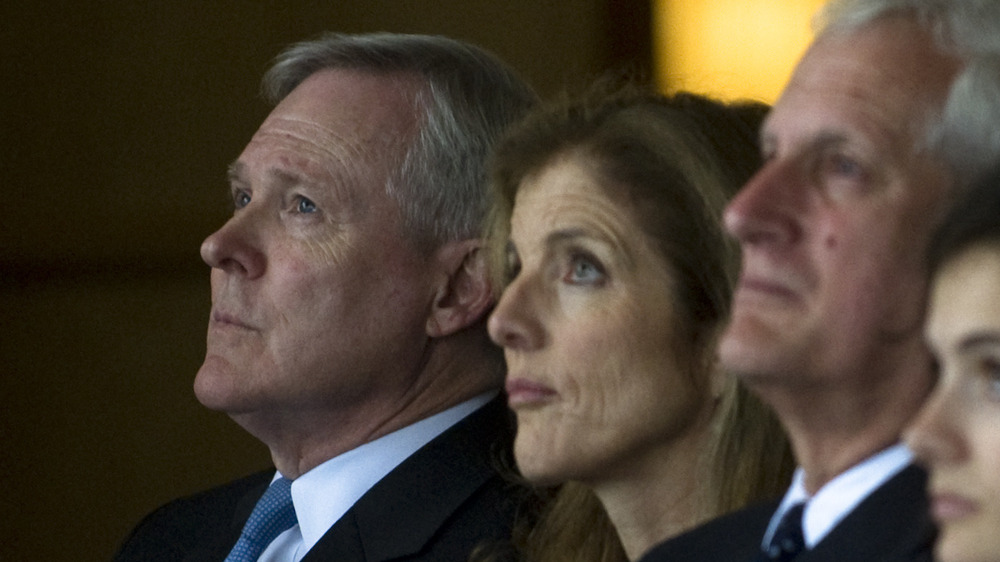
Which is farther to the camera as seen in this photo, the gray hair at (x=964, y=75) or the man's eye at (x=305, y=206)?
the man's eye at (x=305, y=206)

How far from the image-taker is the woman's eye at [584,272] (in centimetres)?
198

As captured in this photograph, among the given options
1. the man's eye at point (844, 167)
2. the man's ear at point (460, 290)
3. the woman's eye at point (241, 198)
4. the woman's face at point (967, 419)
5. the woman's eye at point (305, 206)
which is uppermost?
the man's eye at point (844, 167)

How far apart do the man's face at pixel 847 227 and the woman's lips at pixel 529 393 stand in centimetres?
48

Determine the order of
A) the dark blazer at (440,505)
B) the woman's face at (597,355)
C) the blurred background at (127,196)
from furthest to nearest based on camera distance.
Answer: the blurred background at (127,196) → the dark blazer at (440,505) → the woman's face at (597,355)

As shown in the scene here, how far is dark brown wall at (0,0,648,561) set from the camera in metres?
4.10

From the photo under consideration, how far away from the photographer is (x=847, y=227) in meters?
1.49

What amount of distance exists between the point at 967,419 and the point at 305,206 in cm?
159

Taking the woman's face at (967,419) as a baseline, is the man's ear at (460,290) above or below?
below

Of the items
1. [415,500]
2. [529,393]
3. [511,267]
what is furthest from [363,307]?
[529,393]

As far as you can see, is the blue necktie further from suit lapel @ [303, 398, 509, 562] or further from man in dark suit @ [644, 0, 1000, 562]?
man in dark suit @ [644, 0, 1000, 562]

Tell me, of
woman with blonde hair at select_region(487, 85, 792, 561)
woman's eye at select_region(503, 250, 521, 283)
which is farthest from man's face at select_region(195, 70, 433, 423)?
woman with blonde hair at select_region(487, 85, 792, 561)

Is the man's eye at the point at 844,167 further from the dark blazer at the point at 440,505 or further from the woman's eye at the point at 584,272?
the dark blazer at the point at 440,505

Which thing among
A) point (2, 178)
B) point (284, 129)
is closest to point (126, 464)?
point (2, 178)

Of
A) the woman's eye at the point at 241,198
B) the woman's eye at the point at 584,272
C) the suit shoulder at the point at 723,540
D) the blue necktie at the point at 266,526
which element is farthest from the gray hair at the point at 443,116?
the suit shoulder at the point at 723,540
